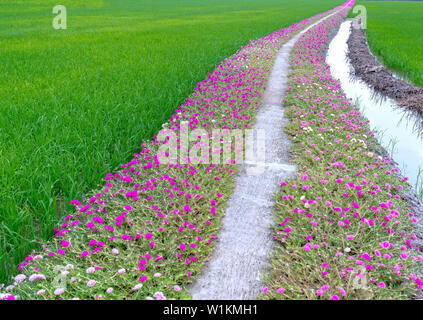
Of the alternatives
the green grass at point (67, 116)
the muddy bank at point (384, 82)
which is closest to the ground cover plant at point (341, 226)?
the green grass at point (67, 116)

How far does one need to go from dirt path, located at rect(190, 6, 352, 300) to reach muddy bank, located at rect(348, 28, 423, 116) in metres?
3.80

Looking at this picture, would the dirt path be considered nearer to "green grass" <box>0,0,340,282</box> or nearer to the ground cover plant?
the ground cover plant

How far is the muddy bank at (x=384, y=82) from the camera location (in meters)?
7.02

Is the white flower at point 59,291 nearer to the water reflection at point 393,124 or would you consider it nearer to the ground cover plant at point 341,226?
the ground cover plant at point 341,226

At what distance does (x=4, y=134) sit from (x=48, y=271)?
95.8 inches

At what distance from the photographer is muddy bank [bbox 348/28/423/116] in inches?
276

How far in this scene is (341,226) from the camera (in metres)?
2.83

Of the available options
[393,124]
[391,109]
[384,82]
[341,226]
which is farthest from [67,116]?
[384,82]

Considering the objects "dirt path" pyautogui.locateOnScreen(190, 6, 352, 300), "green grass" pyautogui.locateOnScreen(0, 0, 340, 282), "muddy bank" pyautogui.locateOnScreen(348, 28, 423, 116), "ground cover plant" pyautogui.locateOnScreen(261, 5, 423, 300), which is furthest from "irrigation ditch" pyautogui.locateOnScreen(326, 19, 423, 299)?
"green grass" pyautogui.locateOnScreen(0, 0, 340, 282)

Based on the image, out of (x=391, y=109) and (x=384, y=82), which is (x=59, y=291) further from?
(x=384, y=82)

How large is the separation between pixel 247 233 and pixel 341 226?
2.78 ft

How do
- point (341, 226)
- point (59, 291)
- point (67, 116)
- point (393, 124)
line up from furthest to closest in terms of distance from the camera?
point (393, 124), point (67, 116), point (341, 226), point (59, 291)
